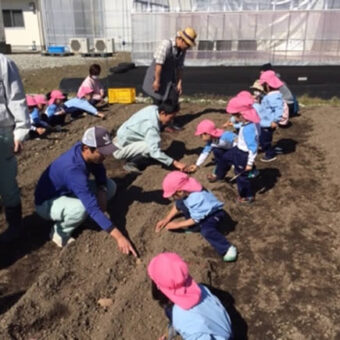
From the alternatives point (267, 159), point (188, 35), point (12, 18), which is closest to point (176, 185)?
point (267, 159)

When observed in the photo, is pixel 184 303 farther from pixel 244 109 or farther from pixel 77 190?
pixel 244 109

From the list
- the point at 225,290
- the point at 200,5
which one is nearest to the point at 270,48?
the point at 200,5

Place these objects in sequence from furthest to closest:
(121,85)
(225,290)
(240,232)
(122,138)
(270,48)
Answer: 1. (270,48)
2. (121,85)
3. (122,138)
4. (240,232)
5. (225,290)

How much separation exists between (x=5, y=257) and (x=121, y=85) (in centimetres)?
788

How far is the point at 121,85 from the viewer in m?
11.3

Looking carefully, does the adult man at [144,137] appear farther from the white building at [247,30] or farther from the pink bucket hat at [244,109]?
the white building at [247,30]

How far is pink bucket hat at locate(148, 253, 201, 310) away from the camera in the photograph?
2367 millimetres

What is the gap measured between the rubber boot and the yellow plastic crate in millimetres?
5607

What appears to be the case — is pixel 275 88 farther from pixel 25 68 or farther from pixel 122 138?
pixel 25 68

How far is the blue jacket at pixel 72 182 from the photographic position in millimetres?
3557

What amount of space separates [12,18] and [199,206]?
2644cm

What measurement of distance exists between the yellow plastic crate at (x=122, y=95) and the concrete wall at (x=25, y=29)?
18671 mm

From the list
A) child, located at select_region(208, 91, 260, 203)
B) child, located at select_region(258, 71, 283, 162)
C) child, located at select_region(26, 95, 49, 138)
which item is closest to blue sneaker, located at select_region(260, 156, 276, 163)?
child, located at select_region(258, 71, 283, 162)

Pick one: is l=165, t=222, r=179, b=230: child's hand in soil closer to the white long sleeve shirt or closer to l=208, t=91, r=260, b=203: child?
l=208, t=91, r=260, b=203: child
